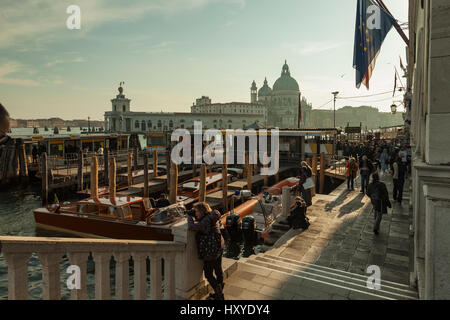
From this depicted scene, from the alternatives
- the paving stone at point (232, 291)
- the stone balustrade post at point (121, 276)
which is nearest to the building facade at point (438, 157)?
the paving stone at point (232, 291)

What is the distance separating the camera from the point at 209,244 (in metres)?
4.43

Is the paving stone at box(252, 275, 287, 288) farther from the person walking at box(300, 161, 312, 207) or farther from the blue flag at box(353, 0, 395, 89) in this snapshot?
the person walking at box(300, 161, 312, 207)

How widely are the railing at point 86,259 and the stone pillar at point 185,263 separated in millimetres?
62

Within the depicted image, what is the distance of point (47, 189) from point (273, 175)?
15183 mm

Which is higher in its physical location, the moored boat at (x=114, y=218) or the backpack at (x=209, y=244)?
the backpack at (x=209, y=244)

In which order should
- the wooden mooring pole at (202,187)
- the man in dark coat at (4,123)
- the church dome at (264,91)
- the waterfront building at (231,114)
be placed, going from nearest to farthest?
the man in dark coat at (4,123) < the wooden mooring pole at (202,187) < the waterfront building at (231,114) < the church dome at (264,91)

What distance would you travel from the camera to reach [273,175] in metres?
22.6

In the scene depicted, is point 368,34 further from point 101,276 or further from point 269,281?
point 101,276

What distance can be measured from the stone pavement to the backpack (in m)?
0.86

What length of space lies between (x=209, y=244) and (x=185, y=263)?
1.42 feet

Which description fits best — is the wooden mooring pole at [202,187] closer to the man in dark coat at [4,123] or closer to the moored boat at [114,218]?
the moored boat at [114,218]

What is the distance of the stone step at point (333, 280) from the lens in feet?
16.3

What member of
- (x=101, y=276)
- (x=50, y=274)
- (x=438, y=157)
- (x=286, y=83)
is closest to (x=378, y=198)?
(x=438, y=157)
